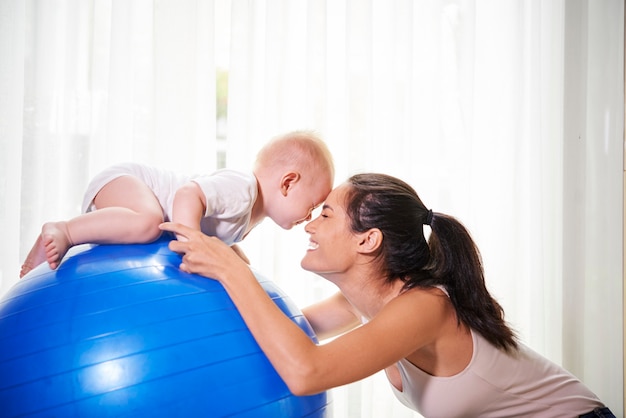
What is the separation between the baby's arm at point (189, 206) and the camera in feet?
4.75

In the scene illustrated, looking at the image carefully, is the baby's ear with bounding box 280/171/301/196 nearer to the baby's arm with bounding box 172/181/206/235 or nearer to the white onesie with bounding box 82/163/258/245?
the white onesie with bounding box 82/163/258/245

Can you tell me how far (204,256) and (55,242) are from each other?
32 centimetres

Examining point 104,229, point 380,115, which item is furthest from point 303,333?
point 380,115

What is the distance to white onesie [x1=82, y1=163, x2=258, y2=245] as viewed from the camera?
5.16ft

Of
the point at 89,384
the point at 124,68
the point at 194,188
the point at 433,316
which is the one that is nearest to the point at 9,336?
the point at 89,384

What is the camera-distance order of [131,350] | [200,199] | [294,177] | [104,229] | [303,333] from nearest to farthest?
[131,350] → [303,333] → [104,229] → [200,199] → [294,177]

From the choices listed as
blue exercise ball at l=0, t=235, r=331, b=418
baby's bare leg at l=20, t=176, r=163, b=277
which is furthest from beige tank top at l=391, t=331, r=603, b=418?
baby's bare leg at l=20, t=176, r=163, b=277

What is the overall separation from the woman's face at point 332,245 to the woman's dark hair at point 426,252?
0.09ft

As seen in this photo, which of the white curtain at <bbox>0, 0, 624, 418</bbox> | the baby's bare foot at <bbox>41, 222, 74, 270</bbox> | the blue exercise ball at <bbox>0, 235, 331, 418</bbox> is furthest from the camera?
the white curtain at <bbox>0, 0, 624, 418</bbox>

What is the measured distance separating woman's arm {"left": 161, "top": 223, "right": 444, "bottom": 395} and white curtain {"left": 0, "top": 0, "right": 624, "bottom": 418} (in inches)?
45.8

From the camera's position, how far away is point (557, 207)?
2.88 meters

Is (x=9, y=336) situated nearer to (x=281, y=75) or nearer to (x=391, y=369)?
(x=391, y=369)

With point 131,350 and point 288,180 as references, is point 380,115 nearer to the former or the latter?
point 288,180

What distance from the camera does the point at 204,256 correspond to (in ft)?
4.32
